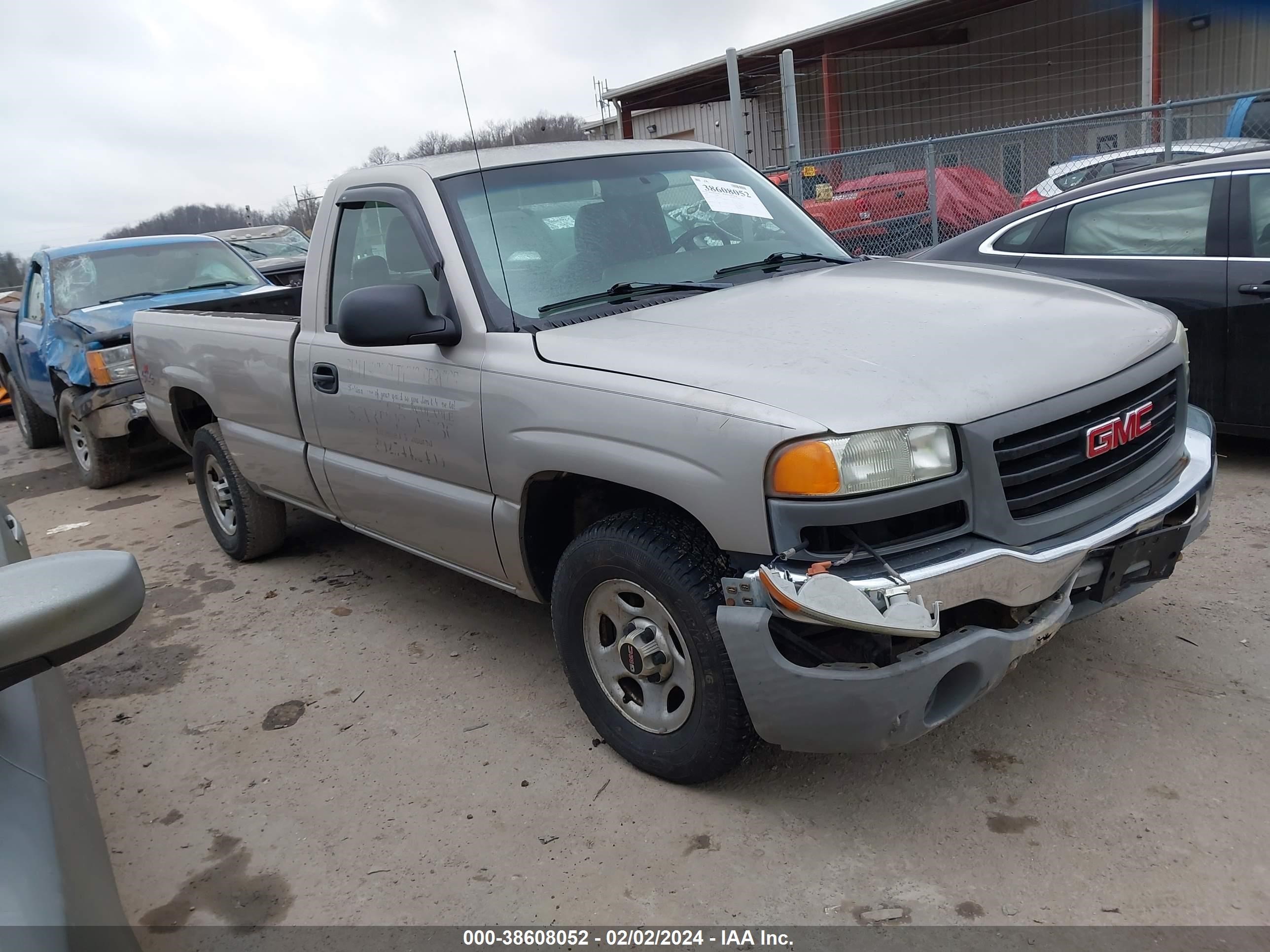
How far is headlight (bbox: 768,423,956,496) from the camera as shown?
2.42 meters

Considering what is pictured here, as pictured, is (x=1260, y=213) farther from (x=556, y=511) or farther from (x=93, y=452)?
(x=93, y=452)

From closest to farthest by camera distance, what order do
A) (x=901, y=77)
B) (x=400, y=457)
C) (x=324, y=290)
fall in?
(x=400, y=457) < (x=324, y=290) < (x=901, y=77)

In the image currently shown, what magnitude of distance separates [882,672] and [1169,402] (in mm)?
1423

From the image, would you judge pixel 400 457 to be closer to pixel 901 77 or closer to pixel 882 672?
pixel 882 672

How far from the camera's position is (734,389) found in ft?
8.55

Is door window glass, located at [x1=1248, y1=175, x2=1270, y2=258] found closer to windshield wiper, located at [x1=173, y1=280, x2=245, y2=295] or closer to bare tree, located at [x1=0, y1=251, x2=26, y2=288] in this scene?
windshield wiper, located at [x1=173, y1=280, x2=245, y2=295]

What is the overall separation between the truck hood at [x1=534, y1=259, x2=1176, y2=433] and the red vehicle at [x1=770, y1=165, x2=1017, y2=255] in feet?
23.2

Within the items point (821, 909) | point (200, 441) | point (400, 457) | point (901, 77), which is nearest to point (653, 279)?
point (400, 457)

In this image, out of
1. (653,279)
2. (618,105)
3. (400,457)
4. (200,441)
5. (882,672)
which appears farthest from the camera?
(618,105)

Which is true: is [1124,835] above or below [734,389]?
below

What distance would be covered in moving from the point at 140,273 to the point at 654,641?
7.06m

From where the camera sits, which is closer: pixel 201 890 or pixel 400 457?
pixel 201 890

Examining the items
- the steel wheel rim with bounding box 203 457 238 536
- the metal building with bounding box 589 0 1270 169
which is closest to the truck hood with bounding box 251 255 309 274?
the steel wheel rim with bounding box 203 457 238 536

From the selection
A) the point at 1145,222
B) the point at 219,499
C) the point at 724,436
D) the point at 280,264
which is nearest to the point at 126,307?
the point at 219,499
